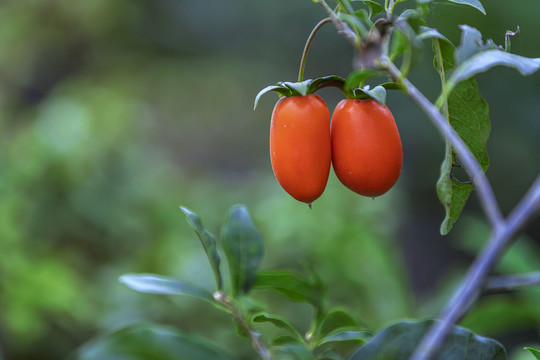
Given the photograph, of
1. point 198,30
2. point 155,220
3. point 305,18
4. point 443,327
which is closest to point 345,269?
point 155,220

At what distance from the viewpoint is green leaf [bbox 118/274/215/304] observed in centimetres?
47

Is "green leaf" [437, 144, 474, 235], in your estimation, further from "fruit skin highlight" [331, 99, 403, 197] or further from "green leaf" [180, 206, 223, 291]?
"green leaf" [180, 206, 223, 291]

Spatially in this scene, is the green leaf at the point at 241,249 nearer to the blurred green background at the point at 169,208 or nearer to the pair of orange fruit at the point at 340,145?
the pair of orange fruit at the point at 340,145

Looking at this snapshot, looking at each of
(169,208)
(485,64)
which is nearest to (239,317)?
(485,64)

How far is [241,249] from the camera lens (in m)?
0.52

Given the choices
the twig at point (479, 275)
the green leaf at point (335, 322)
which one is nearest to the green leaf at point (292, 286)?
the green leaf at point (335, 322)

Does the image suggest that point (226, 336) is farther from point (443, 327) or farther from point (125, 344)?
point (443, 327)

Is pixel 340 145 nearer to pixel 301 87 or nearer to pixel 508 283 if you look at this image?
pixel 301 87

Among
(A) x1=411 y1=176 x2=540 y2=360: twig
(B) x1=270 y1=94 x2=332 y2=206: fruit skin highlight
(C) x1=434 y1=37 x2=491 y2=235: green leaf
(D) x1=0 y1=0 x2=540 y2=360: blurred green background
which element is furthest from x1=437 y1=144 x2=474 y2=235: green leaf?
(D) x1=0 y1=0 x2=540 y2=360: blurred green background

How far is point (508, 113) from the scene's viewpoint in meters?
2.10

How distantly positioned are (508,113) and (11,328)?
181 cm

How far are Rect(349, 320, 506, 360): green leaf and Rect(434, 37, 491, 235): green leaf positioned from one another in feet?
0.31

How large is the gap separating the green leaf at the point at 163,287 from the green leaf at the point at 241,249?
3 cm

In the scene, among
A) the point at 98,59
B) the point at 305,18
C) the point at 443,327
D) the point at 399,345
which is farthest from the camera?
the point at 98,59
